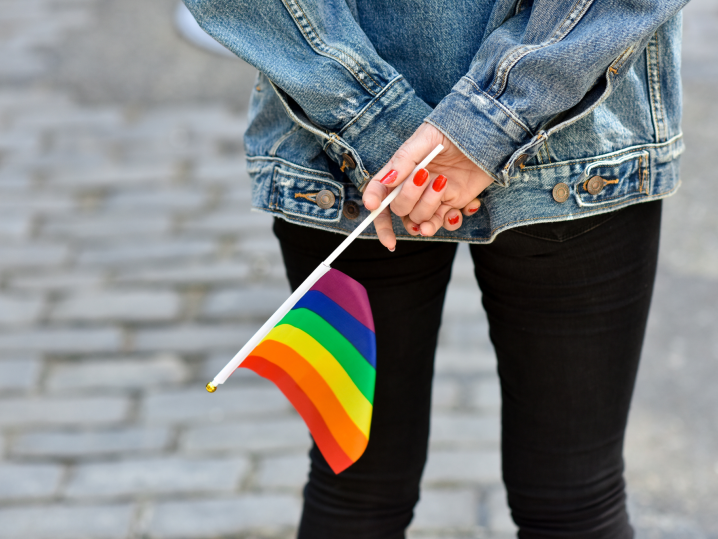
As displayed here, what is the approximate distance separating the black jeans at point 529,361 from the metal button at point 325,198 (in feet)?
0.25

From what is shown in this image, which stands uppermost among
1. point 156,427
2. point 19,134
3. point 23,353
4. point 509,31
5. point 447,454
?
A: point 19,134

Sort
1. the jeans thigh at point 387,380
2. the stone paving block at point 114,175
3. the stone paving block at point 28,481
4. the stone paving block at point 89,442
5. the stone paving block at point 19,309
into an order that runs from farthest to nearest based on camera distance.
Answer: the stone paving block at point 114,175 < the stone paving block at point 19,309 < the stone paving block at point 89,442 < the stone paving block at point 28,481 < the jeans thigh at point 387,380

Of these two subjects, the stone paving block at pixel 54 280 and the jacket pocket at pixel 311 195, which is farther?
the stone paving block at pixel 54 280

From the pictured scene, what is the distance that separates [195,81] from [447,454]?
2.94 meters

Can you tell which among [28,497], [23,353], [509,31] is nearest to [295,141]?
[509,31]

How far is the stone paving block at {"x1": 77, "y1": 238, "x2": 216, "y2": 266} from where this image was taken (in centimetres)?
305

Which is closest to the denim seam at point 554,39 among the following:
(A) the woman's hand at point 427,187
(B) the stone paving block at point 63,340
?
(A) the woman's hand at point 427,187

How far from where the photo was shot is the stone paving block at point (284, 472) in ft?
7.00

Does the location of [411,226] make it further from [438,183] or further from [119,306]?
[119,306]

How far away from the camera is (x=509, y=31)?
1032mm

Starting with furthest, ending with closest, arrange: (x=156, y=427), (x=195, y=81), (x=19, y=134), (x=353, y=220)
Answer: (x=195, y=81) < (x=19, y=134) < (x=156, y=427) < (x=353, y=220)

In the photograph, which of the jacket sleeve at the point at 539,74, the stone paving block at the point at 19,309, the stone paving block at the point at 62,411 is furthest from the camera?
the stone paving block at the point at 19,309

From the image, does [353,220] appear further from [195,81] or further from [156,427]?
[195,81]

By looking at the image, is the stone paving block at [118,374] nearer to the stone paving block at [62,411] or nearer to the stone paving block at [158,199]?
the stone paving block at [62,411]
